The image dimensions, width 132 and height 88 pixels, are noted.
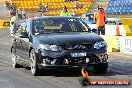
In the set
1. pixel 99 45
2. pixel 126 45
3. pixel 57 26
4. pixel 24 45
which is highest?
pixel 57 26

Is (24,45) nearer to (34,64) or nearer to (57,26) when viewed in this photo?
(57,26)

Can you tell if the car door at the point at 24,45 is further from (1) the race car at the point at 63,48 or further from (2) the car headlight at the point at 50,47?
(2) the car headlight at the point at 50,47

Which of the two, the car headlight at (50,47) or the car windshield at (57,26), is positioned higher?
the car windshield at (57,26)

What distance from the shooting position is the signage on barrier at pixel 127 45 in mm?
18516

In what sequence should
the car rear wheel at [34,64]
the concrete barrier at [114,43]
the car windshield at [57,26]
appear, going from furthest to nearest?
1. the concrete barrier at [114,43]
2. the car windshield at [57,26]
3. the car rear wheel at [34,64]

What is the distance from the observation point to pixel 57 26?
1257 centimetres

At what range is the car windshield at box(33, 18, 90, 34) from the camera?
40.5ft

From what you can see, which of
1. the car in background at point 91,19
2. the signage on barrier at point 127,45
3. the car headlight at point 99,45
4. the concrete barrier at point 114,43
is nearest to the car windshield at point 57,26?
the car headlight at point 99,45

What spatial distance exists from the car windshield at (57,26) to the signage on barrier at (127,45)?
6044 millimetres

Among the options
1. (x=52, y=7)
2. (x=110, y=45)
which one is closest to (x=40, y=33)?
(x=110, y=45)

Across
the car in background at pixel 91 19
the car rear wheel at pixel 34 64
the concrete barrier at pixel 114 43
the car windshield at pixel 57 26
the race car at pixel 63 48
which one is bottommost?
the car in background at pixel 91 19

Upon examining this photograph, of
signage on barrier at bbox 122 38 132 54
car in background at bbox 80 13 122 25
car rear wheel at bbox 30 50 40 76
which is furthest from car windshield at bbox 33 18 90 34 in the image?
car in background at bbox 80 13 122 25

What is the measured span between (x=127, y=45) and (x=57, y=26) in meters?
6.72

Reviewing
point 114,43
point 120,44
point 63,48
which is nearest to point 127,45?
point 120,44
